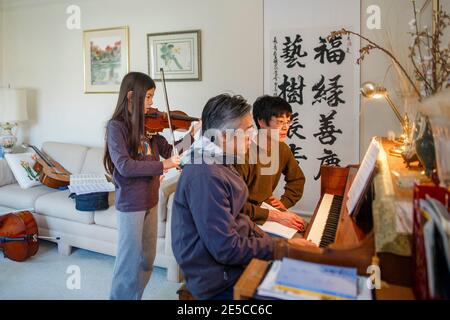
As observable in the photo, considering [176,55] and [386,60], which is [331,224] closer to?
[386,60]

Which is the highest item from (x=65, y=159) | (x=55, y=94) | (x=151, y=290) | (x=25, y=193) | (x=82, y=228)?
(x=55, y=94)

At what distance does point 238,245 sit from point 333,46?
2094 mm

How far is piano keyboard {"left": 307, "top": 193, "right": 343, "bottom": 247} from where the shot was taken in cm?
153

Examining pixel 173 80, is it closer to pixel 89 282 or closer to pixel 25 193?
pixel 25 193

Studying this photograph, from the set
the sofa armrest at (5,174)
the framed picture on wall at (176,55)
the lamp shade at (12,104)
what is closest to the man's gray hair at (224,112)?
the framed picture on wall at (176,55)

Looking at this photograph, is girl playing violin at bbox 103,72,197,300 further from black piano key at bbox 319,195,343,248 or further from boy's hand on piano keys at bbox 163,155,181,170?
black piano key at bbox 319,195,343,248

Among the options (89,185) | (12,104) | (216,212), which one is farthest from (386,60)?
(12,104)

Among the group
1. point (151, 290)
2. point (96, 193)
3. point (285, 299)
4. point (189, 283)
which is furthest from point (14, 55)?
point (285, 299)

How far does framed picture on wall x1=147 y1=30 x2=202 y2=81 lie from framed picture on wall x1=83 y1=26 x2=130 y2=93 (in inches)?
11.9

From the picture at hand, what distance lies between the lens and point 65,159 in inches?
145

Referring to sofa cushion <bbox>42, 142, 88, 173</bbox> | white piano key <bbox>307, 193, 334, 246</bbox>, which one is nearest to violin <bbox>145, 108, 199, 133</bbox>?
white piano key <bbox>307, 193, 334, 246</bbox>

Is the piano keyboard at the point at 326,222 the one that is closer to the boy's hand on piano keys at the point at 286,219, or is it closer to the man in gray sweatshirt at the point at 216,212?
the boy's hand on piano keys at the point at 286,219

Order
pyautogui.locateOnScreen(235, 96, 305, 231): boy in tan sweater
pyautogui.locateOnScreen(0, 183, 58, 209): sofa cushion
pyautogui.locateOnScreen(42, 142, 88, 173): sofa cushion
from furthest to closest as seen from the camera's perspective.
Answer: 1. pyautogui.locateOnScreen(42, 142, 88, 173): sofa cushion
2. pyautogui.locateOnScreen(0, 183, 58, 209): sofa cushion
3. pyautogui.locateOnScreen(235, 96, 305, 231): boy in tan sweater

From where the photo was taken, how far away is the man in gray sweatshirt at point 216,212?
3.94ft
